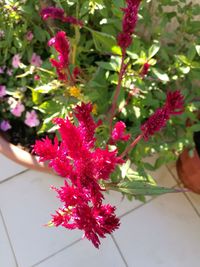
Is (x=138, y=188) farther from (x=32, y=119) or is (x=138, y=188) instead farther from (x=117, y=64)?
(x=32, y=119)

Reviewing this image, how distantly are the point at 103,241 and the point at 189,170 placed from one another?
0.40 metres

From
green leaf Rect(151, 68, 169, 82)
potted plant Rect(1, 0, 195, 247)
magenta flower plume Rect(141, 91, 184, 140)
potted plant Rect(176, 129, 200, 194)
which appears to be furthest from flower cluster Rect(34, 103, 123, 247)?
potted plant Rect(176, 129, 200, 194)

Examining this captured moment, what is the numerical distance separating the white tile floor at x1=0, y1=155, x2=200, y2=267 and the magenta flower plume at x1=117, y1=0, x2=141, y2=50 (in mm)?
881

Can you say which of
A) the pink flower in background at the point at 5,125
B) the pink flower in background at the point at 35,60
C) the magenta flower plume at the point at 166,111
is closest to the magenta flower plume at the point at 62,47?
the magenta flower plume at the point at 166,111

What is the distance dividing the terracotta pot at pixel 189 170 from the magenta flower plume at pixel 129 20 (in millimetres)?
758

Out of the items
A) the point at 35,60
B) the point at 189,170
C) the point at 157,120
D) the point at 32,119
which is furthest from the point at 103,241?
the point at 157,120

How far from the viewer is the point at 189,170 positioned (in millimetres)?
1353

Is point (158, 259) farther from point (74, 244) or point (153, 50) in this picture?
point (153, 50)

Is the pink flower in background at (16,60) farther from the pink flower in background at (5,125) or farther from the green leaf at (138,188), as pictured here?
the green leaf at (138,188)

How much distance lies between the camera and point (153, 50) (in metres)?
0.90

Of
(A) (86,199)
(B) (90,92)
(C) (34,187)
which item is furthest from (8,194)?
(A) (86,199)

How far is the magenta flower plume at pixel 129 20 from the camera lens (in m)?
0.55

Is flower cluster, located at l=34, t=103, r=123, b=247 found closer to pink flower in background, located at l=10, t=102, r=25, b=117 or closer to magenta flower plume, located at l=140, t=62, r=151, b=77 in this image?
magenta flower plume, located at l=140, t=62, r=151, b=77

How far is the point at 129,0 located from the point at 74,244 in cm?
99
